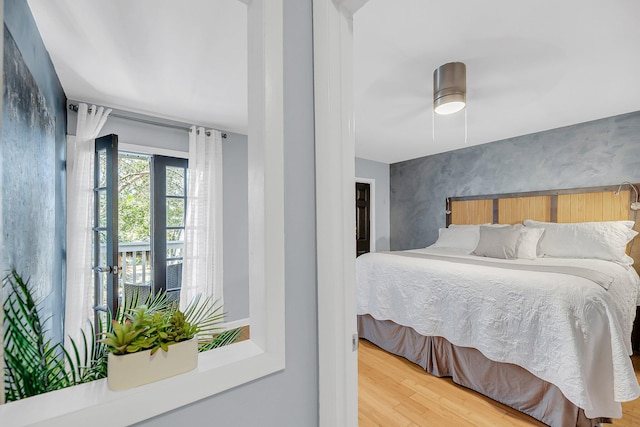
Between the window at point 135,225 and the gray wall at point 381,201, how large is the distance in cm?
315

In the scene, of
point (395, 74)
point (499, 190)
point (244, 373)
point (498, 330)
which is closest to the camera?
point (244, 373)

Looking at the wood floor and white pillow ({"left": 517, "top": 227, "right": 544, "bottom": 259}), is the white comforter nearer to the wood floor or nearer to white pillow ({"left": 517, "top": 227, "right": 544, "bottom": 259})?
white pillow ({"left": 517, "top": 227, "right": 544, "bottom": 259})

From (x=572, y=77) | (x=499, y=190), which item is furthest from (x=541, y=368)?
(x=499, y=190)

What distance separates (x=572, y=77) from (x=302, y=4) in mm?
2376

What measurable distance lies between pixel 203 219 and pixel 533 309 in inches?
116

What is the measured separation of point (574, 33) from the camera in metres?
1.64

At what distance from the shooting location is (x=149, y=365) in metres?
0.64

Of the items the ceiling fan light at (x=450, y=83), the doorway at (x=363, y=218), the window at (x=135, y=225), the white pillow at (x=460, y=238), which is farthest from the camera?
the doorway at (x=363, y=218)

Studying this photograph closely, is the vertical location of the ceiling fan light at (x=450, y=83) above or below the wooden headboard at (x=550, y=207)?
above

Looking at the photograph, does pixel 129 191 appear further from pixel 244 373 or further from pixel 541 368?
pixel 541 368

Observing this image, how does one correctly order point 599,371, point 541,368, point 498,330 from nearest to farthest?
point 599,371, point 541,368, point 498,330

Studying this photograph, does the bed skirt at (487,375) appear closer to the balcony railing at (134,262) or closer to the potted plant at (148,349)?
the potted plant at (148,349)

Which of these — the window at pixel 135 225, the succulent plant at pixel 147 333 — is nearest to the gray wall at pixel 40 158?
the window at pixel 135 225

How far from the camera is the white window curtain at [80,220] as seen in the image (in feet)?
7.09
